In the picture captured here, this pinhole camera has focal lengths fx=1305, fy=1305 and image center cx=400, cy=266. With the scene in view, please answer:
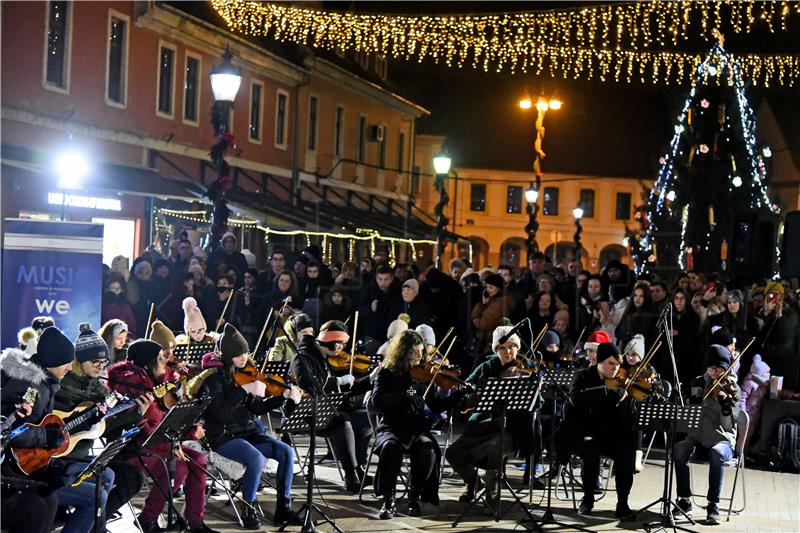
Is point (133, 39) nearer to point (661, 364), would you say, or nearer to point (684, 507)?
point (661, 364)

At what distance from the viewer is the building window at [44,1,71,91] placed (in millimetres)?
25125

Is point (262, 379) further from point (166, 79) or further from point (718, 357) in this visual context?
point (166, 79)

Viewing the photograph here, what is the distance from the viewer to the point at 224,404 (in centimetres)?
1045

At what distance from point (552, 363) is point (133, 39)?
16.9m

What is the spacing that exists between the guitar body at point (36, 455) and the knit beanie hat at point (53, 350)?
476mm

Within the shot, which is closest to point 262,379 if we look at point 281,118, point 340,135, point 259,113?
point 259,113

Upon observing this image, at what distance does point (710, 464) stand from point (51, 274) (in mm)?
6125

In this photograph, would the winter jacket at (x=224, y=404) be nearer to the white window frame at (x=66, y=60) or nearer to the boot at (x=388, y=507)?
the boot at (x=388, y=507)

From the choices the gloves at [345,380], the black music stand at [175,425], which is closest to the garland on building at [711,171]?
the gloves at [345,380]

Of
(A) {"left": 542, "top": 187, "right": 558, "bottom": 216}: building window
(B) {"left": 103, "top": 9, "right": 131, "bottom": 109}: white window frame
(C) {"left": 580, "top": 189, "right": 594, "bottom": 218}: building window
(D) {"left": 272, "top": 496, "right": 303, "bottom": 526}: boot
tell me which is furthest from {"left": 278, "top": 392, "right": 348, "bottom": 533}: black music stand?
(C) {"left": 580, "top": 189, "right": 594, "bottom": 218}: building window

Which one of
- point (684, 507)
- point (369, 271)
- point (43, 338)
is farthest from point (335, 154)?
point (43, 338)

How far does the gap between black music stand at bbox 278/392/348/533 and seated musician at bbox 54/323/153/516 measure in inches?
52.6

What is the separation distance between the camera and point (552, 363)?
47.6 feet

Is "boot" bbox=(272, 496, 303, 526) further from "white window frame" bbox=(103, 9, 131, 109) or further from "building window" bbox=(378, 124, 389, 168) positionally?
"building window" bbox=(378, 124, 389, 168)
